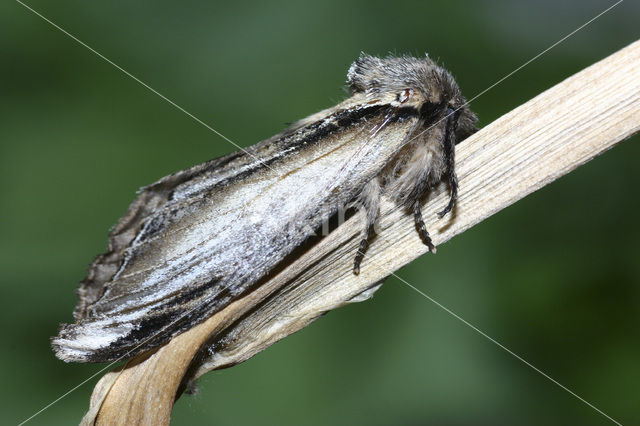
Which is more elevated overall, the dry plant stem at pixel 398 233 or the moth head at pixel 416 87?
the moth head at pixel 416 87

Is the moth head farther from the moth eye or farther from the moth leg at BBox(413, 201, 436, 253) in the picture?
the moth leg at BBox(413, 201, 436, 253)

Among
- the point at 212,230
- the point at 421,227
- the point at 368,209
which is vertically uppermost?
the point at 212,230

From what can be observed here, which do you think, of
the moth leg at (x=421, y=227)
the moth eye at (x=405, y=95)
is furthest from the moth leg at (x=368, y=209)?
the moth eye at (x=405, y=95)

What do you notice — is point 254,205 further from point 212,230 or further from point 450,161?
point 450,161

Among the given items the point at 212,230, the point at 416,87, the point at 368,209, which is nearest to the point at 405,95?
the point at 416,87

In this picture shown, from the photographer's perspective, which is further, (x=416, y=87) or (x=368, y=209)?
(x=416, y=87)

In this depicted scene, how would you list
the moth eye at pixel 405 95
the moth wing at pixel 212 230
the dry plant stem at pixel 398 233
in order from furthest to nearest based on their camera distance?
the moth eye at pixel 405 95, the moth wing at pixel 212 230, the dry plant stem at pixel 398 233

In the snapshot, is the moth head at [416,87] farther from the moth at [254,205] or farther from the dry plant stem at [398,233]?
the dry plant stem at [398,233]
